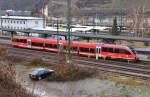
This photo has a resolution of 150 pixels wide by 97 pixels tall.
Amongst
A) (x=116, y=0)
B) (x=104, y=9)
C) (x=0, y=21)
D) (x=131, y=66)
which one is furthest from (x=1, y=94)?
(x=116, y=0)

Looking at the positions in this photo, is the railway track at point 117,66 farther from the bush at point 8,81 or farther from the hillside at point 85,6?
the hillside at point 85,6

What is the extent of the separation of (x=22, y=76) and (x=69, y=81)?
3927mm

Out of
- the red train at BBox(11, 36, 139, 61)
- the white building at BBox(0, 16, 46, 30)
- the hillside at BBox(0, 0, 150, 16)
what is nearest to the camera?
the red train at BBox(11, 36, 139, 61)

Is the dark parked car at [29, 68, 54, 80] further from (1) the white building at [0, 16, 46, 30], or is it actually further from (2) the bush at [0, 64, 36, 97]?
(1) the white building at [0, 16, 46, 30]

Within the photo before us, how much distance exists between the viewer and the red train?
30.8m

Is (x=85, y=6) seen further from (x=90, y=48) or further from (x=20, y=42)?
(x=90, y=48)

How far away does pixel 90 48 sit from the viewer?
33.7m

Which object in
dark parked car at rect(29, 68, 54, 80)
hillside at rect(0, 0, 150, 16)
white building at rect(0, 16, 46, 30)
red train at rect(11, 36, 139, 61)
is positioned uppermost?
hillside at rect(0, 0, 150, 16)

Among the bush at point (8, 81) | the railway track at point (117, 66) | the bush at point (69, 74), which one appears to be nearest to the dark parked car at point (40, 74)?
the bush at point (69, 74)

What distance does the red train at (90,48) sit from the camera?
30.8m

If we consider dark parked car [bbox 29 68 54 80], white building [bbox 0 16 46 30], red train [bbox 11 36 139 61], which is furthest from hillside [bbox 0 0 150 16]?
dark parked car [bbox 29 68 54 80]

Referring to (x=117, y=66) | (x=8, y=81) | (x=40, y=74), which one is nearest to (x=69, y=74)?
(x=40, y=74)

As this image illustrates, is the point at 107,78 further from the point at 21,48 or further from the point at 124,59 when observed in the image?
the point at 21,48

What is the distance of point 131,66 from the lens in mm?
28391
